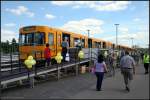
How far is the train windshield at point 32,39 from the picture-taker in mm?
23078

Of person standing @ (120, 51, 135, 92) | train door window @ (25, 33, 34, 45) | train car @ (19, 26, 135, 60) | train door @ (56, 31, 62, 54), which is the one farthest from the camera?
train door @ (56, 31, 62, 54)

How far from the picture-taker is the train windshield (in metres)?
23.1

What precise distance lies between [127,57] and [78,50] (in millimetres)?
10477

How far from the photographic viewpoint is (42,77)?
2047cm

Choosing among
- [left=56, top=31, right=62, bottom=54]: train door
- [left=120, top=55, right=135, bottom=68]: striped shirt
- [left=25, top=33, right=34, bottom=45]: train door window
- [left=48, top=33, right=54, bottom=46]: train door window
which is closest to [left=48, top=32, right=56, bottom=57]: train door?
[left=48, top=33, right=54, bottom=46]: train door window

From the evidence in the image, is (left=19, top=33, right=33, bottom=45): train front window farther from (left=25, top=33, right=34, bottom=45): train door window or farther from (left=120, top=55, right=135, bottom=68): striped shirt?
(left=120, top=55, right=135, bottom=68): striped shirt

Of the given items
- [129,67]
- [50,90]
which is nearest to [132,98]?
[129,67]

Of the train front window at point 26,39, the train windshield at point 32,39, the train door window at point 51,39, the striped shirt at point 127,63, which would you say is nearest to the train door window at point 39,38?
the train windshield at point 32,39

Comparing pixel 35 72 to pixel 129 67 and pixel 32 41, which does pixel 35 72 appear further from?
pixel 32 41

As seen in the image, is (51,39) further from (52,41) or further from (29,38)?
(29,38)

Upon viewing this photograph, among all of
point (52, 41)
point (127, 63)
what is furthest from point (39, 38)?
point (127, 63)

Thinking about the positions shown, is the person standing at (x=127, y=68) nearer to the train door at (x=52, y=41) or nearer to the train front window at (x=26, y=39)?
the train door at (x=52, y=41)

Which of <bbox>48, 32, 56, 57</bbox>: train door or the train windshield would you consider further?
<bbox>48, 32, 56, 57</bbox>: train door

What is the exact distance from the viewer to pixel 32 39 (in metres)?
23.5
